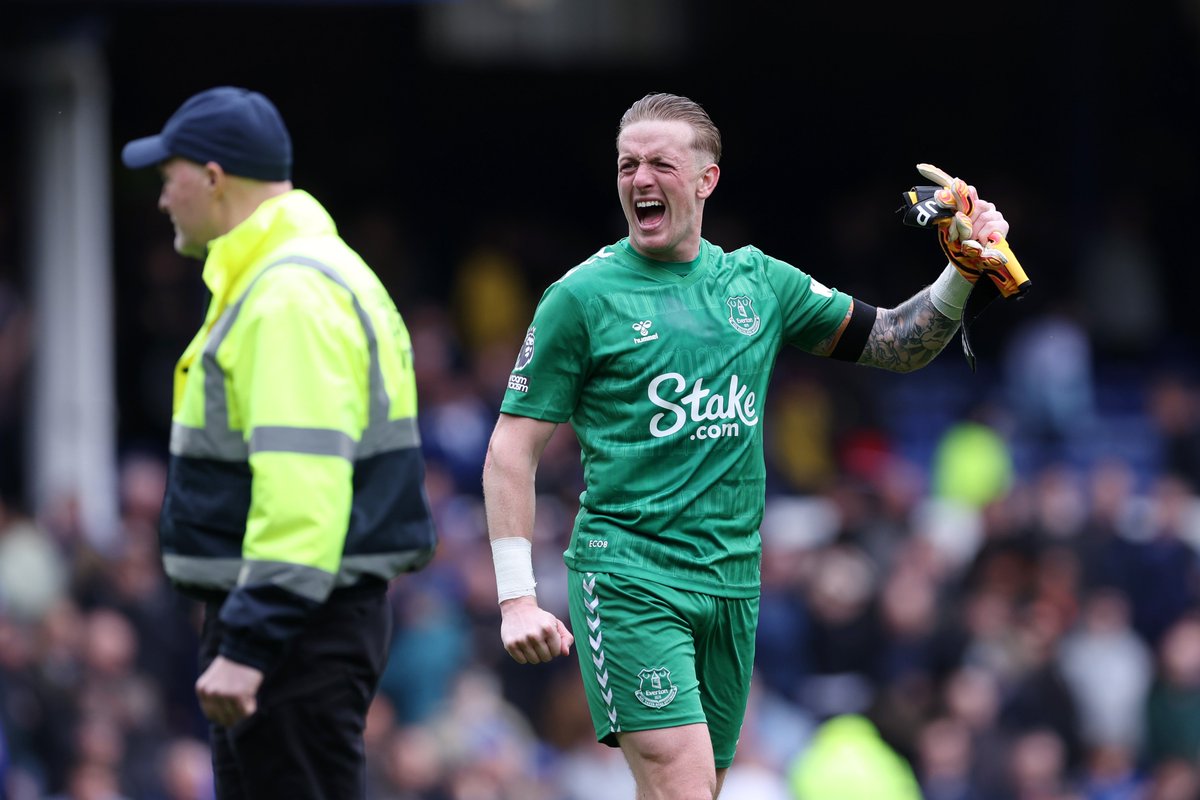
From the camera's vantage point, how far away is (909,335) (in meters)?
5.36

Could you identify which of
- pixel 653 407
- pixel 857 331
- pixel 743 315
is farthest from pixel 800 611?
pixel 653 407

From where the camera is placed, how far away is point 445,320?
49.9 ft

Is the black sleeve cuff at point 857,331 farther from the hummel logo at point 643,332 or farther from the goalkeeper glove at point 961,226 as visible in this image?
the hummel logo at point 643,332

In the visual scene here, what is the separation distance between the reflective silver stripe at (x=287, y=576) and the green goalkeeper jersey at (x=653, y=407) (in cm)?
72

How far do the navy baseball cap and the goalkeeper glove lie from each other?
1.63 metres

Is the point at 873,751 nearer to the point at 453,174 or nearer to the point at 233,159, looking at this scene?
the point at 233,159

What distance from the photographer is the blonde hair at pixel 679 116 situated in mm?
5109

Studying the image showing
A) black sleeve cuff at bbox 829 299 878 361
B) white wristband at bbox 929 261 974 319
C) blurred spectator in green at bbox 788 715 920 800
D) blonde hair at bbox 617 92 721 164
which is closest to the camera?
blonde hair at bbox 617 92 721 164

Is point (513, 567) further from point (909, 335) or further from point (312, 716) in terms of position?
point (909, 335)

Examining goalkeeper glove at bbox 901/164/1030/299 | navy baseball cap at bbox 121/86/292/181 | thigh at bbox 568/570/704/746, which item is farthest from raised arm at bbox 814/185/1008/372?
navy baseball cap at bbox 121/86/292/181

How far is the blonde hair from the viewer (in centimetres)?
511

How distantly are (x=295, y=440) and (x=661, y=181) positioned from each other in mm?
1133

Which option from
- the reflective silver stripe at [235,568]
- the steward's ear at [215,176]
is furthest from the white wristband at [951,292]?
the steward's ear at [215,176]

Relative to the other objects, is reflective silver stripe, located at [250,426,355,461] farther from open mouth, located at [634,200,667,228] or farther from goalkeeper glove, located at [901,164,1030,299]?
goalkeeper glove, located at [901,164,1030,299]
